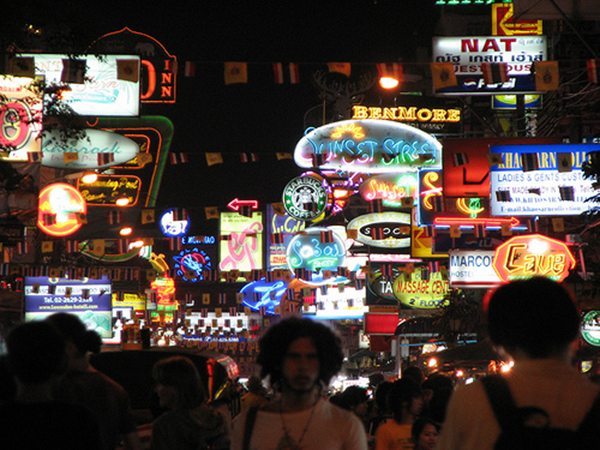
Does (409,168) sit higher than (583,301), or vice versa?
(409,168)

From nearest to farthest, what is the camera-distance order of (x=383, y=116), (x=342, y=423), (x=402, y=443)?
(x=342, y=423) < (x=402, y=443) < (x=383, y=116)

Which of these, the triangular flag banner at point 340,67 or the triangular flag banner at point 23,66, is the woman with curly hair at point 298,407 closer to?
the triangular flag banner at point 23,66

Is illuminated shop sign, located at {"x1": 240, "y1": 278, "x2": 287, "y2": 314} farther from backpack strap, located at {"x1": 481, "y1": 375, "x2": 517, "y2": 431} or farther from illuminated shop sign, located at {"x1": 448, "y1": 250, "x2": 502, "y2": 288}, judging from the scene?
backpack strap, located at {"x1": 481, "y1": 375, "x2": 517, "y2": 431}

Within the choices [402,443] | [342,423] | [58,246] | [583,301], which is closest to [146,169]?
[58,246]

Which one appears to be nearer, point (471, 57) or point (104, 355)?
point (104, 355)

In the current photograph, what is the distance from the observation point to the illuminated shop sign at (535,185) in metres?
20.1

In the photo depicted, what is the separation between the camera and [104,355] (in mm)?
11352

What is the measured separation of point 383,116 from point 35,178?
18.6m

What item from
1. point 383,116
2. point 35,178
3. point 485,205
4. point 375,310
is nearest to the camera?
point 35,178

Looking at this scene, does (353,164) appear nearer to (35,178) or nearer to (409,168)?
(409,168)

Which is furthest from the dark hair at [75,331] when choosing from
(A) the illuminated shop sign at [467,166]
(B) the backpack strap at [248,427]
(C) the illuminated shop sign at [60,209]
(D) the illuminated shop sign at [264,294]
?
(D) the illuminated shop sign at [264,294]

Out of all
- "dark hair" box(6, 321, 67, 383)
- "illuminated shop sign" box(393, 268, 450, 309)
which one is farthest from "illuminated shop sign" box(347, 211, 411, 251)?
"dark hair" box(6, 321, 67, 383)

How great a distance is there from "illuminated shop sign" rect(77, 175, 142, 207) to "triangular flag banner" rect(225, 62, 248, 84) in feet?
34.5

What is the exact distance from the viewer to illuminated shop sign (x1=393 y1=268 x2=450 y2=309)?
1345 inches
